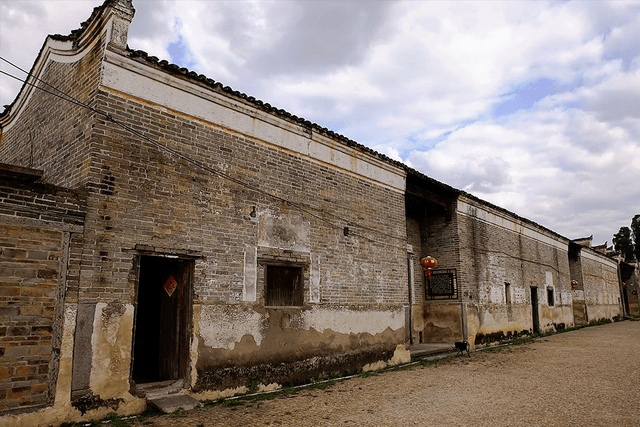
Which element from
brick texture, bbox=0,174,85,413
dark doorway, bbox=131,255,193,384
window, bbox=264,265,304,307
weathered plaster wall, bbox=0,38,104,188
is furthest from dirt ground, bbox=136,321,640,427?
weathered plaster wall, bbox=0,38,104,188

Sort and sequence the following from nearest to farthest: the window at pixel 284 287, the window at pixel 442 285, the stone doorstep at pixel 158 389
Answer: the stone doorstep at pixel 158 389 → the window at pixel 284 287 → the window at pixel 442 285

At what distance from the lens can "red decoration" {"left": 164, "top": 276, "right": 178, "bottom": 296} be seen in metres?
7.25

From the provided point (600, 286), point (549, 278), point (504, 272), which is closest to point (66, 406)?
point (504, 272)

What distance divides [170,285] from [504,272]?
1348cm

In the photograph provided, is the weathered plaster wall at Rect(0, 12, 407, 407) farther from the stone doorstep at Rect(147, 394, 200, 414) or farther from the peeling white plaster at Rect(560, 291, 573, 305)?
the peeling white plaster at Rect(560, 291, 573, 305)

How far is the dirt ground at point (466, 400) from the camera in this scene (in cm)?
564

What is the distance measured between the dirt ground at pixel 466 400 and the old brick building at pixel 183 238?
960 mm

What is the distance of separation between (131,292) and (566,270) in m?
23.3

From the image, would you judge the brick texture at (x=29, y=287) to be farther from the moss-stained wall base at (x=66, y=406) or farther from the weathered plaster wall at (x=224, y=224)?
the weathered plaster wall at (x=224, y=224)

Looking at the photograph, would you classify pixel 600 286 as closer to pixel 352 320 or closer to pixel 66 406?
pixel 352 320

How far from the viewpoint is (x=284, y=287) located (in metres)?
8.43

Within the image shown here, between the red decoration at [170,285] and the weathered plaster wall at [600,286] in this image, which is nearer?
the red decoration at [170,285]

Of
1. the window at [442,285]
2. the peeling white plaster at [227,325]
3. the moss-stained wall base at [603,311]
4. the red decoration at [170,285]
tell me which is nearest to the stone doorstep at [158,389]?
the peeling white plaster at [227,325]

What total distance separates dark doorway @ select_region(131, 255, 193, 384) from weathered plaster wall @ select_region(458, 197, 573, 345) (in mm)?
9841
